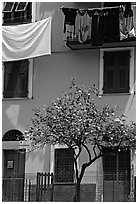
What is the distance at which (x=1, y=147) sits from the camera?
23.2 meters

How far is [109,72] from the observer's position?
77.4ft

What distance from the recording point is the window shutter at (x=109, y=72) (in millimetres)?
23408

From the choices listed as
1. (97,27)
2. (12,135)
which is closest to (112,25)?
(97,27)

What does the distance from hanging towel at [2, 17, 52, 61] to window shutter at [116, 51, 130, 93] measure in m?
2.62

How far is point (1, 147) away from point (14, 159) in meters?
1.00

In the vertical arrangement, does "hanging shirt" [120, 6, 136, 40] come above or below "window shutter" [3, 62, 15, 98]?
above

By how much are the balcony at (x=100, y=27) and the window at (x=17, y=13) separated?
6.63 ft

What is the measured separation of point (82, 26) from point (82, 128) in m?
4.70

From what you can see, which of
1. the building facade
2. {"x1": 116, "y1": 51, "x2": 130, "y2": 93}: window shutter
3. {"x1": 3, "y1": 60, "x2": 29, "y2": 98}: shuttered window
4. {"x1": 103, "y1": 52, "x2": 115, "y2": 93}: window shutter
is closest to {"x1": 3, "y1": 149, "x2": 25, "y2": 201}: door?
the building facade

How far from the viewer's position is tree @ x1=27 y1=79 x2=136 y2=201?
20.4 meters

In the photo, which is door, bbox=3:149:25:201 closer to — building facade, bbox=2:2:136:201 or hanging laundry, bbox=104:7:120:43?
building facade, bbox=2:2:136:201

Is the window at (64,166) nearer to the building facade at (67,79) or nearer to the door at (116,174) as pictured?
the building facade at (67,79)

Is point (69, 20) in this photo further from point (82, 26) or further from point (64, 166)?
point (64, 166)

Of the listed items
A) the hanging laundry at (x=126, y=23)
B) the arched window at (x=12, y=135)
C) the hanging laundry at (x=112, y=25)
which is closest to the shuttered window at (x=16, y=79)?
the arched window at (x=12, y=135)
